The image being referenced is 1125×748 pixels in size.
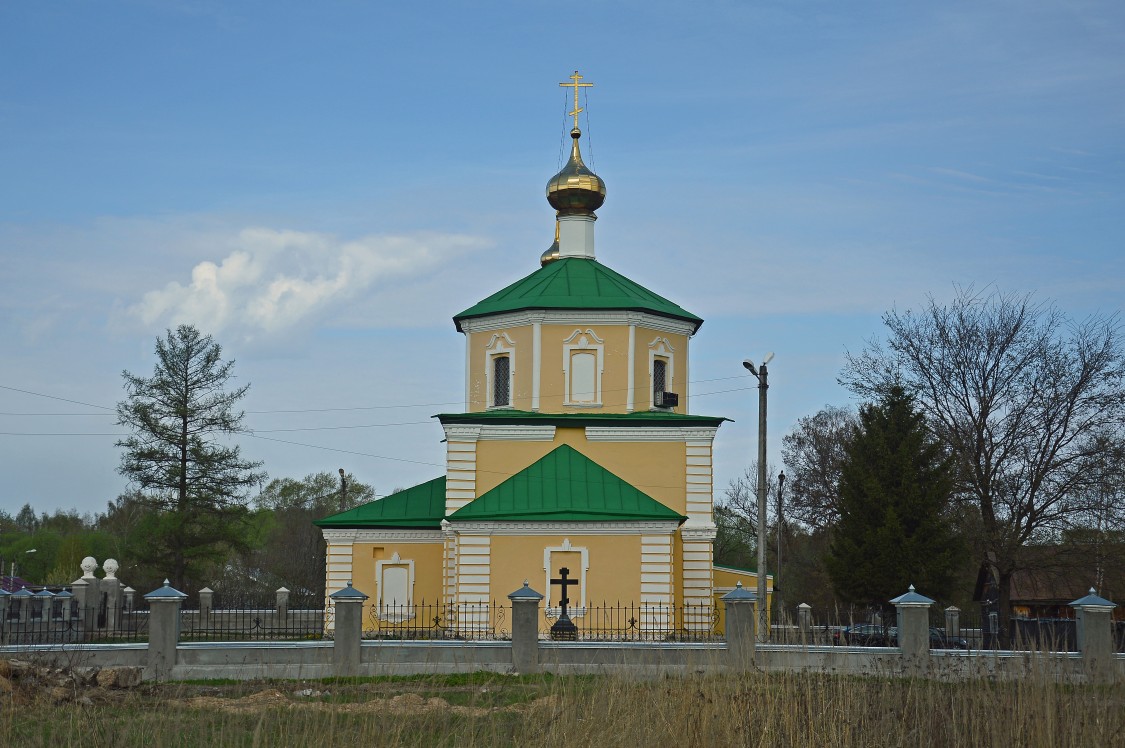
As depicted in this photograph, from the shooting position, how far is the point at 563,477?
2278cm

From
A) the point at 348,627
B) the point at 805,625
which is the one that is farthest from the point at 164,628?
the point at 805,625

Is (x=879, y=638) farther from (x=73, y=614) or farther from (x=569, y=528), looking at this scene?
(x=73, y=614)

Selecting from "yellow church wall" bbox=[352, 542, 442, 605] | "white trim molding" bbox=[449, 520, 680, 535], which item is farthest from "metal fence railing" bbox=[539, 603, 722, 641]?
"yellow church wall" bbox=[352, 542, 442, 605]

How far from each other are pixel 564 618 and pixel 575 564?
2390 mm

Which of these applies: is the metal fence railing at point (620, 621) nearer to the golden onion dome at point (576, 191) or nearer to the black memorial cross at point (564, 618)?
the black memorial cross at point (564, 618)

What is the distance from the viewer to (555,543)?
2145 centimetres

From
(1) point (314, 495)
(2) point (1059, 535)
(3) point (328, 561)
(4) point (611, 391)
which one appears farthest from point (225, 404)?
(1) point (314, 495)

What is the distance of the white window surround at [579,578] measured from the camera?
21219 millimetres

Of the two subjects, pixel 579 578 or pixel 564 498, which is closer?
pixel 579 578

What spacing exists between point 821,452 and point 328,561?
20.2 m

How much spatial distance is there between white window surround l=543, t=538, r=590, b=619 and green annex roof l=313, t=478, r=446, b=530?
4.37m

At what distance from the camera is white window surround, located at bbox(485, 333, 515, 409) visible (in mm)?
24734

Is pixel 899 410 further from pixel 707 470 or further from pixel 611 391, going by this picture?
pixel 611 391

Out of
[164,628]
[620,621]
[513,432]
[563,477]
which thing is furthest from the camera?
[513,432]
